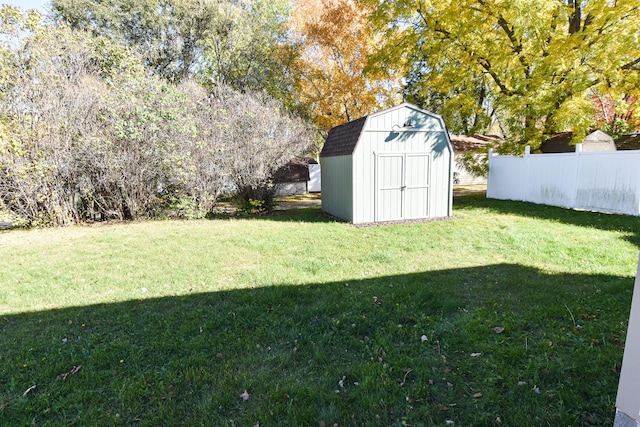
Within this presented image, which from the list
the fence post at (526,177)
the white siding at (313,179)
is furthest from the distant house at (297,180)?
the fence post at (526,177)

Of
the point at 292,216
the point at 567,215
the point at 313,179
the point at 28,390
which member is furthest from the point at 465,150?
the point at 28,390

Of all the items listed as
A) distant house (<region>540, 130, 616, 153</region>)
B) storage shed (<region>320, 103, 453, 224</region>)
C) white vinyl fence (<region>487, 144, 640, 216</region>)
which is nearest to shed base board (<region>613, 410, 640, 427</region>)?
storage shed (<region>320, 103, 453, 224</region>)

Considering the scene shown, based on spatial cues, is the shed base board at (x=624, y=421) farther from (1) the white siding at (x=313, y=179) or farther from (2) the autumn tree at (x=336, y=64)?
(1) the white siding at (x=313, y=179)

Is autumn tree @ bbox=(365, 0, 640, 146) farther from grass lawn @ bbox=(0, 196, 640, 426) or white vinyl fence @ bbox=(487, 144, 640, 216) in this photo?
grass lawn @ bbox=(0, 196, 640, 426)

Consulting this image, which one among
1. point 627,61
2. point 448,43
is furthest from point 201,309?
point 627,61

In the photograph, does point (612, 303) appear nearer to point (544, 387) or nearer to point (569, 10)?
point (544, 387)

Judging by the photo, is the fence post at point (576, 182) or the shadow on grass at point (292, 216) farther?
the shadow on grass at point (292, 216)

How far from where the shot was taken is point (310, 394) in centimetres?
238

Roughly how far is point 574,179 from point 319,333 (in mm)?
9477

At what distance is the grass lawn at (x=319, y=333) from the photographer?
2.27m

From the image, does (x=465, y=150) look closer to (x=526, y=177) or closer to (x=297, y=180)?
(x=526, y=177)

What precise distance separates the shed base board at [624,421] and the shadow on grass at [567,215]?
18.3ft

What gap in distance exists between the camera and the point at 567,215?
845cm

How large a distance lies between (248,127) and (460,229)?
251 inches
